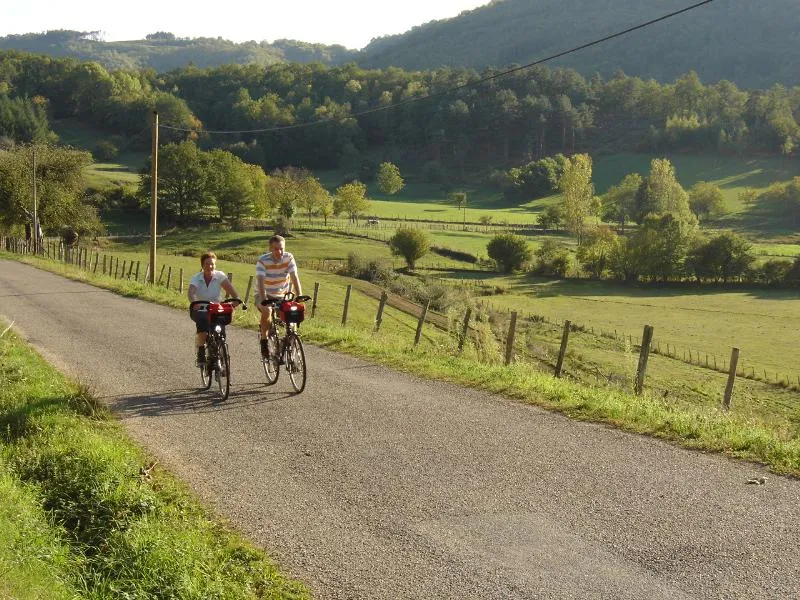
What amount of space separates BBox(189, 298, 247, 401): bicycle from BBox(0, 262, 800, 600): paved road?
0.40 meters

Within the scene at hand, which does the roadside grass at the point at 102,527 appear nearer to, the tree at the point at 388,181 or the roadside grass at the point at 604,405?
the roadside grass at the point at 604,405

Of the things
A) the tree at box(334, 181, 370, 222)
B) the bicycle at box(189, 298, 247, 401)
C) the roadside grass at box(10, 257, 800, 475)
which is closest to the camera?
the roadside grass at box(10, 257, 800, 475)

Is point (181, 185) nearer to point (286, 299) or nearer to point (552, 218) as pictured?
point (552, 218)

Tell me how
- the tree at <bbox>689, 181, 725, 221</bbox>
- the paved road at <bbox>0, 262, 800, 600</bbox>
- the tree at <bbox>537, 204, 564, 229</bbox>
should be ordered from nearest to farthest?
the paved road at <bbox>0, 262, 800, 600</bbox> → the tree at <bbox>537, 204, 564, 229</bbox> → the tree at <bbox>689, 181, 725, 221</bbox>

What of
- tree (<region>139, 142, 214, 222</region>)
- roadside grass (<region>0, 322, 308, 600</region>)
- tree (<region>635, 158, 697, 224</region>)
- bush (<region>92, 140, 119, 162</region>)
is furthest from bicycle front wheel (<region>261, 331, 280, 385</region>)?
bush (<region>92, 140, 119, 162</region>)

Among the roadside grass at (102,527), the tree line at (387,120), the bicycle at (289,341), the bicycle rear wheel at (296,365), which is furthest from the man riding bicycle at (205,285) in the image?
the tree line at (387,120)

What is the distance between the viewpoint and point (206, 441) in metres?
9.99

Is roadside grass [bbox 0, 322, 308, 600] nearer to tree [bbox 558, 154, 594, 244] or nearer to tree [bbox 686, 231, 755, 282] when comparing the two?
tree [bbox 686, 231, 755, 282]

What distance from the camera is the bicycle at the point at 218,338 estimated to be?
12.2 metres

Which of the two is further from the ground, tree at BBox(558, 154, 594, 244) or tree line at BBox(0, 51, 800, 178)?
tree line at BBox(0, 51, 800, 178)

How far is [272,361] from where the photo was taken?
1322cm

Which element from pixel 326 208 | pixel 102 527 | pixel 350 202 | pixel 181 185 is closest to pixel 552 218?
pixel 350 202

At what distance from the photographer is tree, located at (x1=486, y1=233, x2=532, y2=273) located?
85.8 m

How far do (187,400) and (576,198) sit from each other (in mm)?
111727
